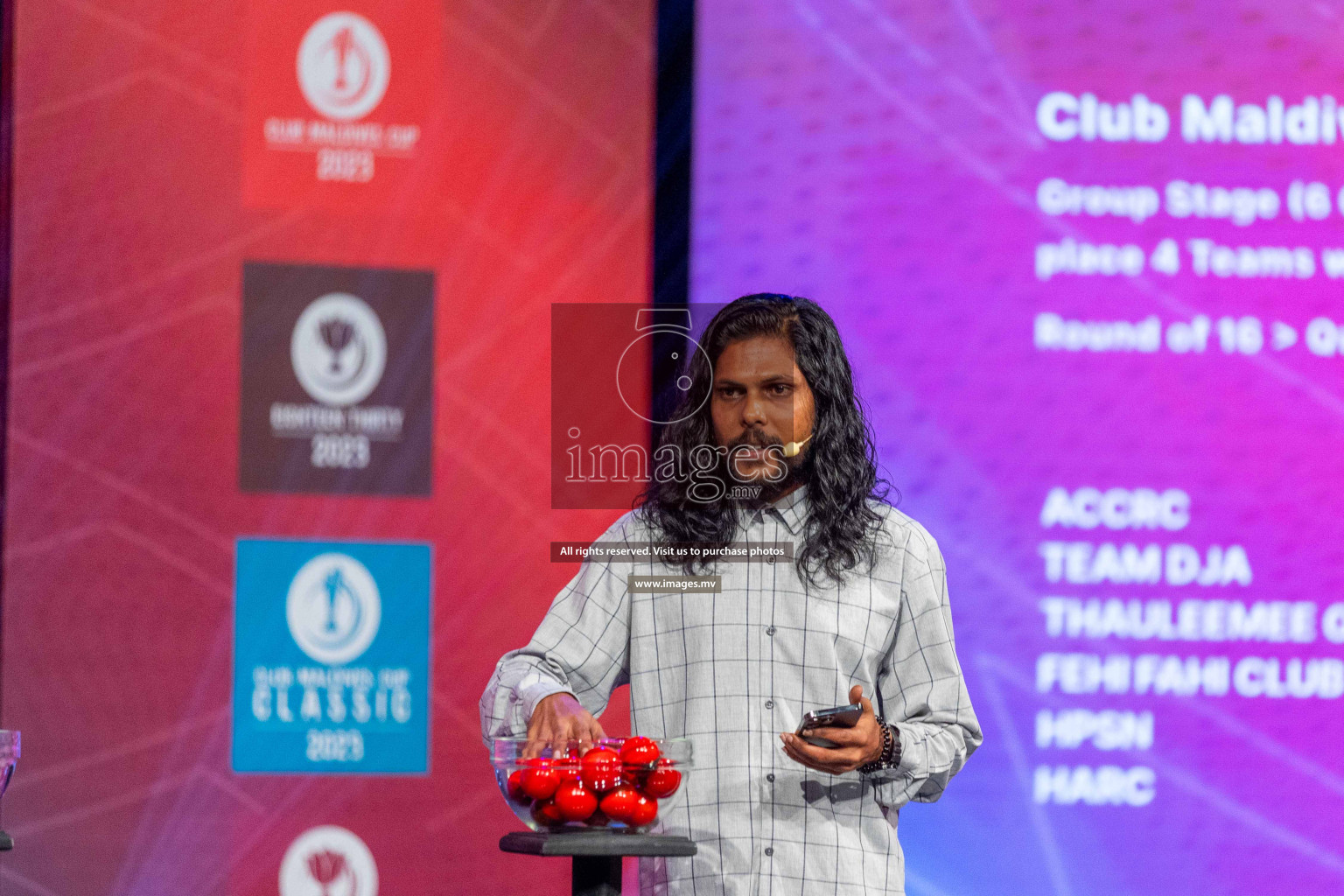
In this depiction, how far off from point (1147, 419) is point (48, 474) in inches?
97.7

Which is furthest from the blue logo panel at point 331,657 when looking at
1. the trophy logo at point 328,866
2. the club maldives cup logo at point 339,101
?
the club maldives cup logo at point 339,101

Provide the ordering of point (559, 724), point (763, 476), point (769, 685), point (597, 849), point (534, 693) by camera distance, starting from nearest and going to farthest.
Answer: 1. point (597, 849)
2. point (559, 724)
3. point (534, 693)
4. point (769, 685)
5. point (763, 476)

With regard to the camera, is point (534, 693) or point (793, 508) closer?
point (534, 693)

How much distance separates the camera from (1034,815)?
3.00 meters

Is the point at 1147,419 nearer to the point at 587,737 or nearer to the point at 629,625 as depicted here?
the point at 629,625

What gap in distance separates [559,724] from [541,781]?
0.11 meters

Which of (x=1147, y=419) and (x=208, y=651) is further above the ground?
(x=1147, y=419)

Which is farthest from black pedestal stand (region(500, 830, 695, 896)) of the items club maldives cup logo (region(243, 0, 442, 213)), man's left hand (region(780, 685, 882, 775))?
club maldives cup logo (region(243, 0, 442, 213))

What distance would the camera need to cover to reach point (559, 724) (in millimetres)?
1591

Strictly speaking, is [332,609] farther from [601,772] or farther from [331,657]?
[601,772]

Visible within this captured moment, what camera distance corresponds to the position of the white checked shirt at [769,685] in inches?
72.5

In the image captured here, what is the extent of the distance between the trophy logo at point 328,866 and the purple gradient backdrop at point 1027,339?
1.43 meters

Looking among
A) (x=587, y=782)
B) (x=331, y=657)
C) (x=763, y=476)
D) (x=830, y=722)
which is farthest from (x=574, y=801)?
(x=331, y=657)

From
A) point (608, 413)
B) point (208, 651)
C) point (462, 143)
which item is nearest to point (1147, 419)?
point (608, 413)
